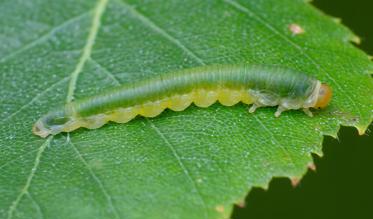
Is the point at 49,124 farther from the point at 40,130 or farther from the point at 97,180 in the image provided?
the point at 97,180

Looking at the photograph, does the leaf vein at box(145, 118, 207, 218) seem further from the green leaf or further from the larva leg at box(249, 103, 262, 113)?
the larva leg at box(249, 103, 262, 113)

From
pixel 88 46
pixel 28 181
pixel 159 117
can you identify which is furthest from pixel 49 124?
pixel 88 46

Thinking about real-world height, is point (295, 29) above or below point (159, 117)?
below

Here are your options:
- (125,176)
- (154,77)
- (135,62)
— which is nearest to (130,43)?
(135,62)

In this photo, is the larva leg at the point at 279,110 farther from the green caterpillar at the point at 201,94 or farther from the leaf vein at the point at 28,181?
the leaf vein at the point at 28,181

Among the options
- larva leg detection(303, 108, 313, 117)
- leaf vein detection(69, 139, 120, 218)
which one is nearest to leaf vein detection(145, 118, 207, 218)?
leaf vein detection(69, 139, 120, 218)

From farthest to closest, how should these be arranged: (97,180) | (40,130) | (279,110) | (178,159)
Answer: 1. (279,110)
2. (40,130)
3. (178,159)
4. (97,180)
